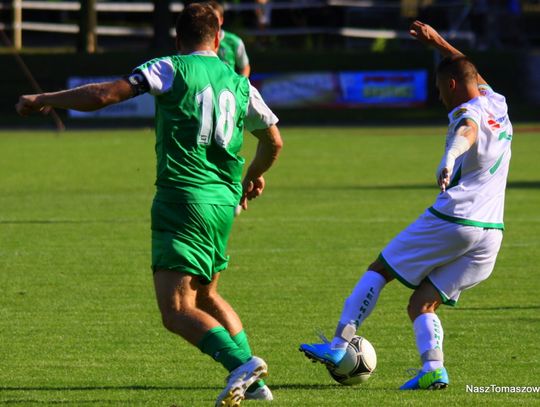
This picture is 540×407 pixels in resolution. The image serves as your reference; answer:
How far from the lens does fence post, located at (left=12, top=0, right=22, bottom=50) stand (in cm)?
5138

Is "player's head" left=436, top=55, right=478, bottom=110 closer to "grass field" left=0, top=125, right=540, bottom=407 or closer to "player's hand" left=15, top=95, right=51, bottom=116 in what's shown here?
"grass field" left=0, top=125, right=540, bottom=407

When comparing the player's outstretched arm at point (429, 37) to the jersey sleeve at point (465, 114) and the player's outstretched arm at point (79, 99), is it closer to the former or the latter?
the jersey sleeve at point (465, 114)

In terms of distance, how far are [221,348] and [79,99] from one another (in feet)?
4.57

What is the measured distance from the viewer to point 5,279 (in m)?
10.7

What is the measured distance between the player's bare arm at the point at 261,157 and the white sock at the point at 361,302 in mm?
813

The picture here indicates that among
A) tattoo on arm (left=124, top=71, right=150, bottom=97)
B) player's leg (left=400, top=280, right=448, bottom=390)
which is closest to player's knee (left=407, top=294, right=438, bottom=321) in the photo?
player's leg (left=400, top=280, right=448, bottom=390)

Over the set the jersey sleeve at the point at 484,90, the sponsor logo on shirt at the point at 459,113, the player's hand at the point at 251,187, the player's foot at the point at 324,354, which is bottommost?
the player's foot at the point at 324,354

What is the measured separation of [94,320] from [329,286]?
97.1 inches

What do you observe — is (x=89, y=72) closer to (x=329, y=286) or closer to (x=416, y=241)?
(x=329, y=286)

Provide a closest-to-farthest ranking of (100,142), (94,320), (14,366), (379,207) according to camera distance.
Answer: (14,366)
(94,320)
(379,207)
(100,142)

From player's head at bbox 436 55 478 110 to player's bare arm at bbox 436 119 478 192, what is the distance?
31cm

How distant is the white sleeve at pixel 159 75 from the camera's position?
18.8ft

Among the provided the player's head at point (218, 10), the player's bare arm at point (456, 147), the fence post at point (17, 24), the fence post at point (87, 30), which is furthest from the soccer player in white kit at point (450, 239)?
the fence post at point (17, 24)

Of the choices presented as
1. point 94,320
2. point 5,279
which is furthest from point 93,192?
point 94,320
